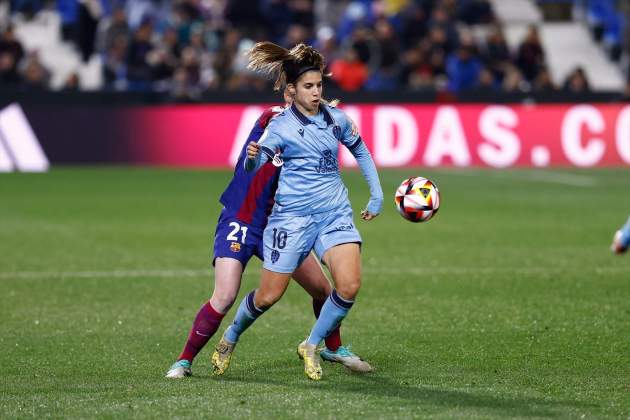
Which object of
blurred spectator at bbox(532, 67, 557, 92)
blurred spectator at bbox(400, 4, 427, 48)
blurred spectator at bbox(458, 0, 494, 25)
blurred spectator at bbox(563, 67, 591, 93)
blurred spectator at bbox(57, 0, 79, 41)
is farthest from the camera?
blurred spectator at bbox(458, 0, 494, 25)

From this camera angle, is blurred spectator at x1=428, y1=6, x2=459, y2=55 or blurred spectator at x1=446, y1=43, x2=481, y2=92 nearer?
blurred spectator at x1=446, y1=43, x2=481, y2=92

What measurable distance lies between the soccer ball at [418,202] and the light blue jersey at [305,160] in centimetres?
45

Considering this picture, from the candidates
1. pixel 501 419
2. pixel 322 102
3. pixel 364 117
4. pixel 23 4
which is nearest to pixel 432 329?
pixel 322 102

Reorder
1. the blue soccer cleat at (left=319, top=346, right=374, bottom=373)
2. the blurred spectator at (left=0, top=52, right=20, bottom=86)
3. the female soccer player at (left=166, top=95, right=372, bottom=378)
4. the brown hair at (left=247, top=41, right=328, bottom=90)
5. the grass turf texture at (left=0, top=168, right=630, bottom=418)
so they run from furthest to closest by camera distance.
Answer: the blurred spectator at (left=0, top=52, right=20, bottom=86)
the blue soccer cleat at (left=319, top=346, right=374, bottom=373)
the female soccer player at (left=166, top=95, right=372, bottom=378)
the brown hair at (left=247, top=41, right=328, bottom=90)
the grass turf texture at (left=0, top=168, right=630, bottom=418)

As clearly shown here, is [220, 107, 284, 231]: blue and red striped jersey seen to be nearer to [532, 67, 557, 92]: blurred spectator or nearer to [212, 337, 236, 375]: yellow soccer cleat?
[212, 337, 236, 375]: yellow soccer cleat

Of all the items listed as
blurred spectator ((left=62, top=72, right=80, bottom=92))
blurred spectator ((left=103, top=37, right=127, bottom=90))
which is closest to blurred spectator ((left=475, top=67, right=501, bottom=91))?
blurred spectator ((left=103, top=37, right=127, bottom=90))

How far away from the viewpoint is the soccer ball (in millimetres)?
7848

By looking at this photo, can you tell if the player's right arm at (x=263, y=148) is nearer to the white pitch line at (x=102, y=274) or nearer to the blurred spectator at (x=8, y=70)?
the white pitch line at (x=102, y=274)

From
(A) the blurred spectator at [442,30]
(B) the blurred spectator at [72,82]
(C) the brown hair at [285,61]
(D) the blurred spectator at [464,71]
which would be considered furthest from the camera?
(A) the blurred spectator at [442,30]

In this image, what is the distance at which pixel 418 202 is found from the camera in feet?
25.8

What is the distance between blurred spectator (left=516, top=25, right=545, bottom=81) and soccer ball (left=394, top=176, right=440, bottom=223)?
20.3 metres

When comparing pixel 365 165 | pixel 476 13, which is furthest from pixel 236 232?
pixel 476 13

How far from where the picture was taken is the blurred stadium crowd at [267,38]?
25688mm

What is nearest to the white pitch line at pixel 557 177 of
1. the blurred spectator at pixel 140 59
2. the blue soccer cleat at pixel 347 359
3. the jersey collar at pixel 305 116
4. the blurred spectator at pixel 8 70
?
the blurred spectator at pixel 140 59
